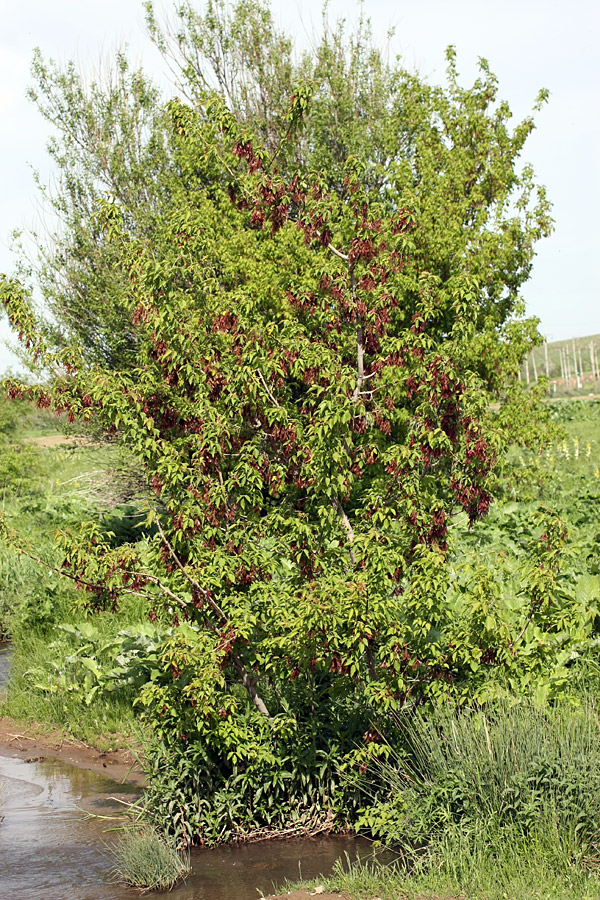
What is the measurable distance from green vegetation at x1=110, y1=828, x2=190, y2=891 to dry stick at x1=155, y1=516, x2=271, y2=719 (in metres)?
1.08

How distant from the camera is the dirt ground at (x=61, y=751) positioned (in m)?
8.10

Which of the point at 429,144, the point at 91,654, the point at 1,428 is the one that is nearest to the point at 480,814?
the point at 91,654

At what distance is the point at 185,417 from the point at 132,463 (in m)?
11.7

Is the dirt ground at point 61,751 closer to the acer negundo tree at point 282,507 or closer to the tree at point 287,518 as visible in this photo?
the acer negundo tree at point 282,507

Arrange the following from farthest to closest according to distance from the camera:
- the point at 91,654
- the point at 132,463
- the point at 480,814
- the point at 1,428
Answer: the point at 1,428
the point at 132,463
the point at 91,654
the point at 480,814

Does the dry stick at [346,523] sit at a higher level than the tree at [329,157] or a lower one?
lower

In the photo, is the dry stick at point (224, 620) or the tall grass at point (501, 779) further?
the dry stick at point (224, 620)

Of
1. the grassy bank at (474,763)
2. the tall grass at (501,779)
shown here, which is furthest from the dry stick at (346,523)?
the tall grass at (501,779)

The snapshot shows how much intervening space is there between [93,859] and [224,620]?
1.83m

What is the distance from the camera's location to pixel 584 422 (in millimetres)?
37188

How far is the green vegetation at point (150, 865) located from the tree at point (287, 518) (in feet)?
1.36

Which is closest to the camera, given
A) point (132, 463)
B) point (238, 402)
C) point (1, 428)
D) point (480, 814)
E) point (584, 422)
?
point (480, 814)

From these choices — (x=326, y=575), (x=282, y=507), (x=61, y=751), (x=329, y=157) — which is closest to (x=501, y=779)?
(x=326, y=575)

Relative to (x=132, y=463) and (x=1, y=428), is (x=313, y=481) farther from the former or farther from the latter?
(x=1, y=428)
